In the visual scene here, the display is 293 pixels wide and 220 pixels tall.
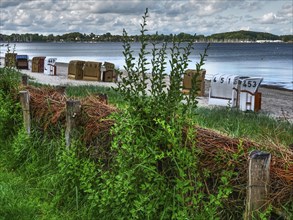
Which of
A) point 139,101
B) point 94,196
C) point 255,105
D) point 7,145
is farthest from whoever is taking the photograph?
point 255,105

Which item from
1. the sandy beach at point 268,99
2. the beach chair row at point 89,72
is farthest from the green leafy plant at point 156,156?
the beach chair row at point 89,72

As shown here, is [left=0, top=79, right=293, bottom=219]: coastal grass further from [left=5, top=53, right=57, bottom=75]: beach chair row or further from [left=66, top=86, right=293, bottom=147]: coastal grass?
[left=5, top=53, right=57, bottom=75]: beach chair row

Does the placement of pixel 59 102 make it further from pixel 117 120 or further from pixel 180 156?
pixel 180 156

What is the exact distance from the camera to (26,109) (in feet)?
23.8

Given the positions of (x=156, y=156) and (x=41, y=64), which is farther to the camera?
(x=41, y=64)

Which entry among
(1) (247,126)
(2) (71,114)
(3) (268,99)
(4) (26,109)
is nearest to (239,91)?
(1) (247,126)

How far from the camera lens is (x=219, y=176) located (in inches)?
165

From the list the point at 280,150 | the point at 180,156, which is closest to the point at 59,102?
the point at 180,156

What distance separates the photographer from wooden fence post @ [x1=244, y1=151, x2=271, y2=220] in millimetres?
3764

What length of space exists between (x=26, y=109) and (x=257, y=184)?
14.3 feet

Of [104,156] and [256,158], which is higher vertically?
[256,158]

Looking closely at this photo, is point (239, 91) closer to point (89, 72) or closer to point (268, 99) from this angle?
point (268, 99)

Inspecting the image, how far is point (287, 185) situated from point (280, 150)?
50cm

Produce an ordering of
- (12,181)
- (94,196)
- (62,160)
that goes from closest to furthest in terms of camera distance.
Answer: (94,196) < (62,160) < (12,181)
